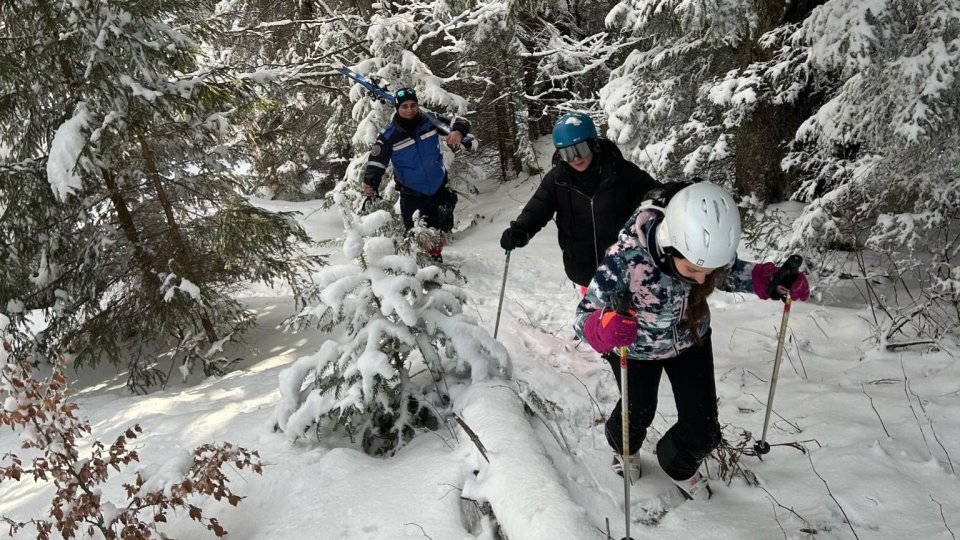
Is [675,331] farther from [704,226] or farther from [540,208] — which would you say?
[540,208]

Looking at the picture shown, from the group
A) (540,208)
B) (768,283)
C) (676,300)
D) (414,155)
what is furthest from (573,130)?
(414,155)

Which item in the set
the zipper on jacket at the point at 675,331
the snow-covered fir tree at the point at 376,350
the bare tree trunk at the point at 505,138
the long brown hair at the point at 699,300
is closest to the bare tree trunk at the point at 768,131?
the long brown hair at the point at 699,300

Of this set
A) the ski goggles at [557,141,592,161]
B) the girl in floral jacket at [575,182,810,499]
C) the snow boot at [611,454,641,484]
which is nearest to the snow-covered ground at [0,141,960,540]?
the snow boot at [611,454,641,484]

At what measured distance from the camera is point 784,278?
114 inches

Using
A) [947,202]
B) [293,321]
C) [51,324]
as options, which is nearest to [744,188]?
[947,202]

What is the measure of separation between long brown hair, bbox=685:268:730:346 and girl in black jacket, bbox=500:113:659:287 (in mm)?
1097

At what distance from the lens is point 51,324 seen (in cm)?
620

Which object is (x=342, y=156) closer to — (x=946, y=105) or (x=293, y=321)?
(x=293, y=321)

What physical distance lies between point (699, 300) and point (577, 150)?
145cm

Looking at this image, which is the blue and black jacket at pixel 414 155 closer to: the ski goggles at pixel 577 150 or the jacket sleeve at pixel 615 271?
the ski goggles at pixel 577 150

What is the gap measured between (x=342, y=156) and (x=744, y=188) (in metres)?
11.0

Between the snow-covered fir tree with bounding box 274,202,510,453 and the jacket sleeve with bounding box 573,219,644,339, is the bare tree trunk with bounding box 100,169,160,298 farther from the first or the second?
the jacket sleeve with bounding box 573,219,644,339

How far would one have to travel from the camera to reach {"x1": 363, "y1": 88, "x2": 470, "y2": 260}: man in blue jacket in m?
6.31

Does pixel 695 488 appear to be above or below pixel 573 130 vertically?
below
